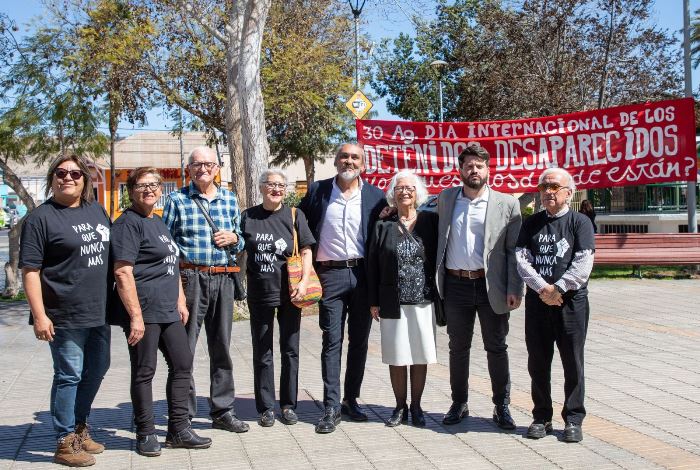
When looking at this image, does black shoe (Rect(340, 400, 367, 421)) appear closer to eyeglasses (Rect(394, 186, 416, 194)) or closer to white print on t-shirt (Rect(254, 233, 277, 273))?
white print on t-shirt (Rect(254, 233, 277, 273))

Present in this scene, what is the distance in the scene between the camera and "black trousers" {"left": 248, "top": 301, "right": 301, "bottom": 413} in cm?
602

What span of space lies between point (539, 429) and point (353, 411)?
135 cm

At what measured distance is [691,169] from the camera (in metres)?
13.2

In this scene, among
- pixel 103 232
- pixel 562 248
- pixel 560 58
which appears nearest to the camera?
pixel 103 232

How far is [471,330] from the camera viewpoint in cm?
587

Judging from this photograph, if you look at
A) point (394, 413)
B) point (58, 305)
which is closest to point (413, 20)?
point (394, 413)

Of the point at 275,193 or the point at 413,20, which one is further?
the point at 413,20

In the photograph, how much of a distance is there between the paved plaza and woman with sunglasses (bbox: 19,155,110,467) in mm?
359

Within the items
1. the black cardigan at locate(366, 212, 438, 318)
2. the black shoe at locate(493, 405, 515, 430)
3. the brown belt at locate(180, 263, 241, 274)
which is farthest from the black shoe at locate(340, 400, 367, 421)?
the brown belt at locate(180, 263, 241, 274)

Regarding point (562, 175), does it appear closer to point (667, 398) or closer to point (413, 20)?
point (667, 398)

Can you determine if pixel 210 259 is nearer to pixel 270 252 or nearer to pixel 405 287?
pixel 270 252

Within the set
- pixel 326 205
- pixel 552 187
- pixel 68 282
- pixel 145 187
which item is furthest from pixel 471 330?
pixel 68 282

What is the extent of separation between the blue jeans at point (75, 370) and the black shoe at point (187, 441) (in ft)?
1.91

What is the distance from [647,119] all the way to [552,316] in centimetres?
885
